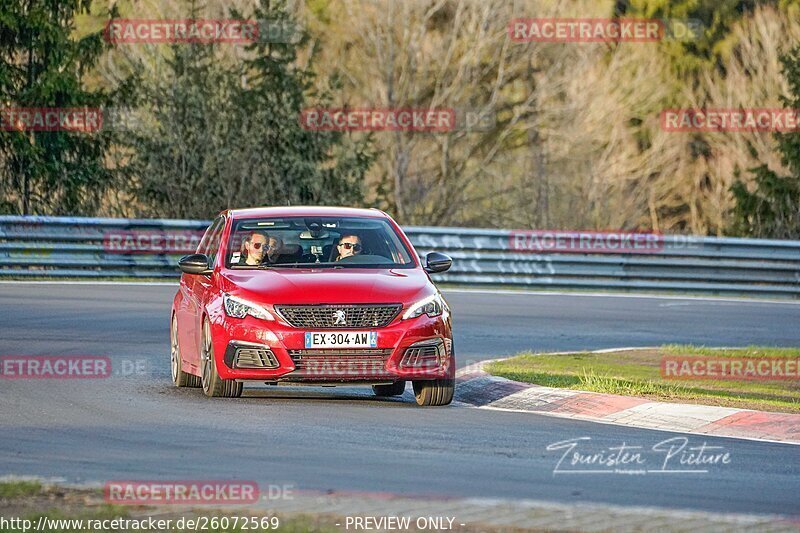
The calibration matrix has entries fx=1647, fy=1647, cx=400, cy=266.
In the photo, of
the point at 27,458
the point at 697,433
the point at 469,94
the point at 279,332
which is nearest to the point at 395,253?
the point at 279,332

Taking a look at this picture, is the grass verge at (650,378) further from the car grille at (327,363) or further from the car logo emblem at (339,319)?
the car logo emblem at (339,319)

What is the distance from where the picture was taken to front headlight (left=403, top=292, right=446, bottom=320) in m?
12.7

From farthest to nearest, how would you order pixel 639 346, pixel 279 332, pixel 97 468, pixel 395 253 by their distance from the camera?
pixel 639 346 → pixel 395 253 → pixel 279 332 → pixel 97 468

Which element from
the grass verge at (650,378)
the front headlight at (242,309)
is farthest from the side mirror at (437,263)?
the front headlight at (242,309)

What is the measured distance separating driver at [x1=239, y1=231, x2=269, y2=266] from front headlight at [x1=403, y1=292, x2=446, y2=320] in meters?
1.56

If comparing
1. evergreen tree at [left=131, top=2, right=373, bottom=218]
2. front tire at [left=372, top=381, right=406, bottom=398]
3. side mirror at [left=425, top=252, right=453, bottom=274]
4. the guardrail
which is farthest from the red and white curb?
evergreen tree at [left=131, top=2, right=373, bottom=218]

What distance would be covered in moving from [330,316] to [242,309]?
719 mm

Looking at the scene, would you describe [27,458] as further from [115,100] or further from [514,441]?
[115,100]

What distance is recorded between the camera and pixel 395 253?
1396 centimetres

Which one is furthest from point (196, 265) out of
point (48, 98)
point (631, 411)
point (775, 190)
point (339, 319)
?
point (775, 190)

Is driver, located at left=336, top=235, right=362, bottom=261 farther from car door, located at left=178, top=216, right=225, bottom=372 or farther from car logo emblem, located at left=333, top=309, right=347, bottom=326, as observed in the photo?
car logo emblem, located at left=333, top=309, right=347, bottom=326

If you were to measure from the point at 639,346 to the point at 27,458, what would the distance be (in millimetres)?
10925

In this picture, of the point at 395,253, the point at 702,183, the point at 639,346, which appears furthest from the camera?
the point at 702,183

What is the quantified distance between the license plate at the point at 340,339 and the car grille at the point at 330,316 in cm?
5
